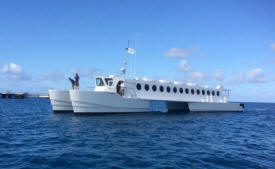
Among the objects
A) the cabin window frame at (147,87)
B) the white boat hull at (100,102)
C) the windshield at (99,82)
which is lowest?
the white boat hull at (100,102)

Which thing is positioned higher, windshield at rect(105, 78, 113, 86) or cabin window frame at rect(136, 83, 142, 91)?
windshield at rect(105, 78, 113, 86)

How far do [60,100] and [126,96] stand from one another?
7.71 meters

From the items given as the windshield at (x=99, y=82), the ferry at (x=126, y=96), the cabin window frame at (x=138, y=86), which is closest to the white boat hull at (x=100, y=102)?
the ferry at (x=126, y=96)

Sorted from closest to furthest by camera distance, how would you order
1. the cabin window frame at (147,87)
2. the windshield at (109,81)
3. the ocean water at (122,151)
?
the ocean water at (122,151) → the windshield at (109,81) → the cabin window frame at (147,87)

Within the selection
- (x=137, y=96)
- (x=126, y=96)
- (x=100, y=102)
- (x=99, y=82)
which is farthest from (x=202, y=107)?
(x=100, y=102)

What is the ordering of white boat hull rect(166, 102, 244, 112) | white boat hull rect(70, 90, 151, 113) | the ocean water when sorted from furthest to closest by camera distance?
white boat hull rect(166, 102, 244, 112) → white boat hull rect(70, 90, 151, 113) → the ocean water

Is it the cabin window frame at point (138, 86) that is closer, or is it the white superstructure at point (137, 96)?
the white superstructure at point (137, 96)

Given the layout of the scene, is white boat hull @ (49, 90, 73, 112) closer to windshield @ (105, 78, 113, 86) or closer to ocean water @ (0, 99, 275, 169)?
windshield @ (105, 78, 113, 86)

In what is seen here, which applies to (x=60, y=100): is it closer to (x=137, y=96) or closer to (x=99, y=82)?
(x=99, y=82)

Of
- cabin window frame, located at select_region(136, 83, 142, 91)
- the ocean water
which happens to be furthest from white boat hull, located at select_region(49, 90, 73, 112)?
the ocean water

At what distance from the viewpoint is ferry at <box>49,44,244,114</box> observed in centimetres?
2056

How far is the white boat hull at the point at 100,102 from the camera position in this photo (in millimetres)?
20230

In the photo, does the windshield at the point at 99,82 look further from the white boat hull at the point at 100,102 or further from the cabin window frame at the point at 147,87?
the cabin window frame at the point at 147,87

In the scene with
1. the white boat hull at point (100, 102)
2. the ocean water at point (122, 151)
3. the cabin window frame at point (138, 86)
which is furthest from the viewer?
the cabin window frame at point (138, 86)
